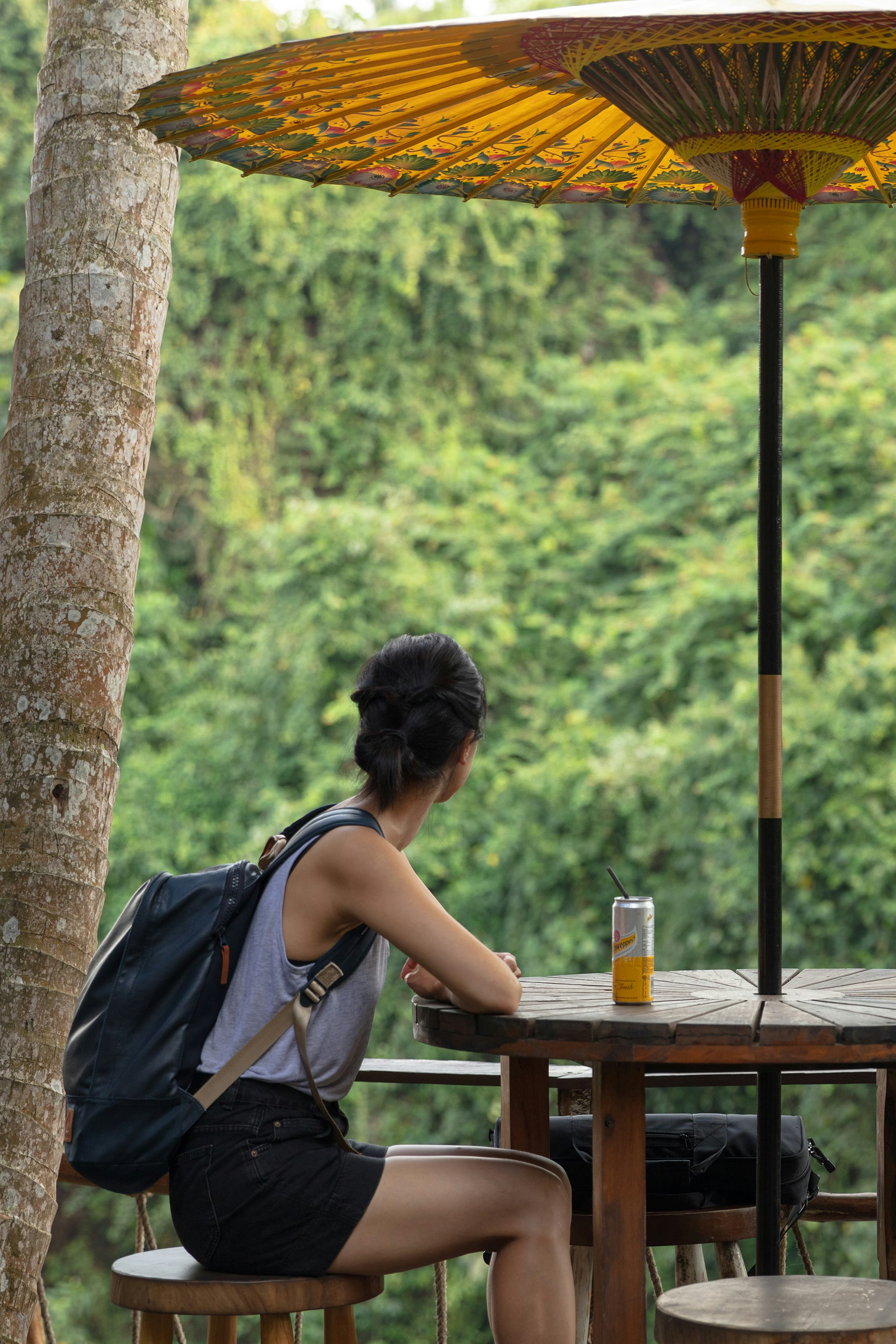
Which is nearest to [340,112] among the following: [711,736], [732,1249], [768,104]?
[768,104]

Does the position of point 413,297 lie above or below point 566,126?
above

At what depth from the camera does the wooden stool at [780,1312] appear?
5.39 feet

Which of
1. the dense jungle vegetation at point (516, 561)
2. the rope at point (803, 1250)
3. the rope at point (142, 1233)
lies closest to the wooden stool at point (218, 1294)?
the rope at point (142, 1233)

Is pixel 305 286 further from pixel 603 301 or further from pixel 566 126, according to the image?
pixel 566 126

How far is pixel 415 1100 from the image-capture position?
8.23 meters

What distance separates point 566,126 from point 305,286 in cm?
850

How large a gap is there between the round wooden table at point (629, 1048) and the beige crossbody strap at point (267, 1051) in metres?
0.19

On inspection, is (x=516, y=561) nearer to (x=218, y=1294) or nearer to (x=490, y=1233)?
(x=490, y=1233)

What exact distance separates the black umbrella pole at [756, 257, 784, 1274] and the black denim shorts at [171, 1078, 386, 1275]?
537 mm

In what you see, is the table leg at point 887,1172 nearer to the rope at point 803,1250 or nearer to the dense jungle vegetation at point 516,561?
the rope at point 803,1250

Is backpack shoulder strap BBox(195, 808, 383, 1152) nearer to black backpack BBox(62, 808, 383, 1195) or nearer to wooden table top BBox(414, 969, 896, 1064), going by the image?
black backpack BBox(62, 808, 383, 1195)

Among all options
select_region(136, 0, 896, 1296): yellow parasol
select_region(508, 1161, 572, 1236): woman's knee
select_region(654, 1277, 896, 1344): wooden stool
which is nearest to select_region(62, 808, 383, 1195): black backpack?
select_region(508, 1161, 572, 1236): woman's knee

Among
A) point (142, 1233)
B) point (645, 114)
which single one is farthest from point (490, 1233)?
point (645, 114)

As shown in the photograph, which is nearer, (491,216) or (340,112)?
→ (340,112)
